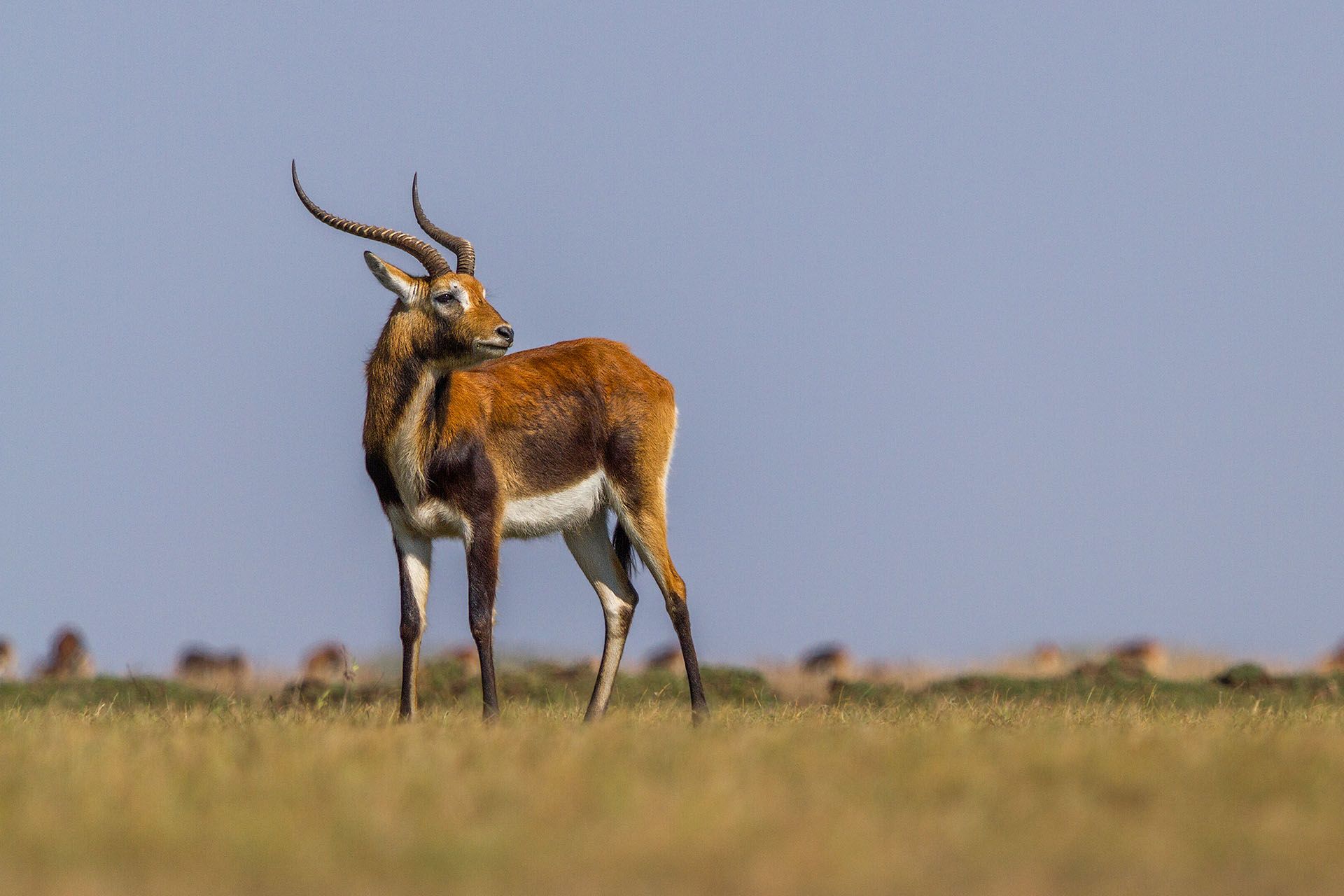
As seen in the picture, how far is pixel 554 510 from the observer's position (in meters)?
12.2

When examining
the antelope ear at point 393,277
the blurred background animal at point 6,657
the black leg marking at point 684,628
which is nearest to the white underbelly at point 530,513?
the black leg marking at point 684,628

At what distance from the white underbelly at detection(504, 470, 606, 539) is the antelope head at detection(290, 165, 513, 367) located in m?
1.17

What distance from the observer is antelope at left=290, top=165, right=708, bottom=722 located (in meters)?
11.5

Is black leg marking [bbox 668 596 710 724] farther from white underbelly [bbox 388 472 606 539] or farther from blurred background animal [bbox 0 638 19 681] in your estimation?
blurred background animal [bbox 0 638 19 681]

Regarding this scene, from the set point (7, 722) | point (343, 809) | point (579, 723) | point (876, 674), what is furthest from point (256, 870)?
point (876, 674)

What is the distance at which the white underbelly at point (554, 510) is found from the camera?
12.0 metres

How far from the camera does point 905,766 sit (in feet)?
24.1

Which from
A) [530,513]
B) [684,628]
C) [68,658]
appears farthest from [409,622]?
[68,658]

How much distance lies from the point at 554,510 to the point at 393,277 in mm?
2099

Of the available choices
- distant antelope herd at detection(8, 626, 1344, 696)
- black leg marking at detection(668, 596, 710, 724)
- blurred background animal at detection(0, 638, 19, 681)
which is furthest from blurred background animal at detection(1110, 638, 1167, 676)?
blurred background animal at detection(0, 638, 19, 681)

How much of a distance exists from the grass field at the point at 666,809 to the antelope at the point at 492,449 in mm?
2235

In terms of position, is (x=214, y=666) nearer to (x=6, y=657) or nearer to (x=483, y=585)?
(x=6, y=657)

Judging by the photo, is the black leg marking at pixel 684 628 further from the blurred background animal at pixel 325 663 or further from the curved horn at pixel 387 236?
the blurred background animal at pixel 325 663

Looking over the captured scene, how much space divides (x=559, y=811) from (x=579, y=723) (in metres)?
3.84
